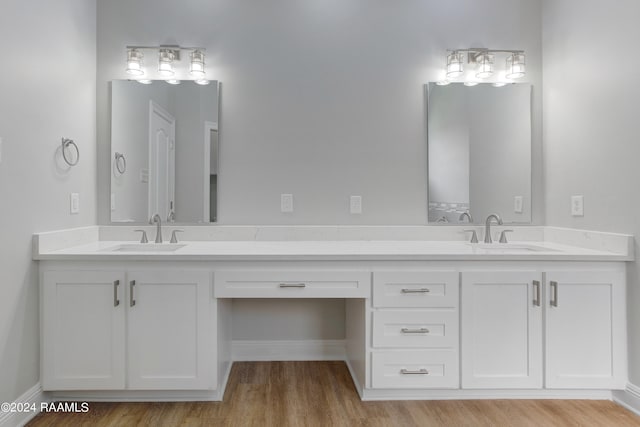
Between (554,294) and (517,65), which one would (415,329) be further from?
(517,65)

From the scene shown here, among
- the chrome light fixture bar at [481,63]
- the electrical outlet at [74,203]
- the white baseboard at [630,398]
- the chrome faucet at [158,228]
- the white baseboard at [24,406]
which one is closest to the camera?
the white baseboard at [24,406]

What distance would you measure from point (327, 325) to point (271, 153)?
123 cm

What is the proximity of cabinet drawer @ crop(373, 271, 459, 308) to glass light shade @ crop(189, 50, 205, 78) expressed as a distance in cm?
172

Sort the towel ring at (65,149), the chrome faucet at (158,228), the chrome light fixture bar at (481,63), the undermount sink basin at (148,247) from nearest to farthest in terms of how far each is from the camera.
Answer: the towel ring at (65,149), the undermount sink basin at (148,247), the chrome faucet at (158,228), the chrome light fixture bar at (481,63)

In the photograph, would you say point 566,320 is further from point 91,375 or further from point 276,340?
point 91,375

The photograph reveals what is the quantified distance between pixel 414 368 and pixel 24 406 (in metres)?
1.92

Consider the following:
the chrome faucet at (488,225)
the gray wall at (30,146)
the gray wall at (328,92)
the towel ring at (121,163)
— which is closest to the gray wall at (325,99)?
the gray wall at (328,92)

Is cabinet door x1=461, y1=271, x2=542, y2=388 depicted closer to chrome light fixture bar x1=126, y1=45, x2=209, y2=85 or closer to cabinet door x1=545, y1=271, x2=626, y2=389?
cabinet door x1=545, y1=271, x2=626, y2=389

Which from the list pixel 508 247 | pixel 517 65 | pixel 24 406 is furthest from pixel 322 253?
pixel 517 65

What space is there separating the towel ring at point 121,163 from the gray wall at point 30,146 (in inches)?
8.4

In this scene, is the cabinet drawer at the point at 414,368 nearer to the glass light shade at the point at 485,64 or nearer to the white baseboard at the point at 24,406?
the white baseboard at the point at 24,406

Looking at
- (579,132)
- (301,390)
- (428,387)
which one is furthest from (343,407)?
(579,132)

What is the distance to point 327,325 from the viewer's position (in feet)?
8.70

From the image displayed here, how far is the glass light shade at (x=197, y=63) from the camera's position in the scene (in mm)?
2535
